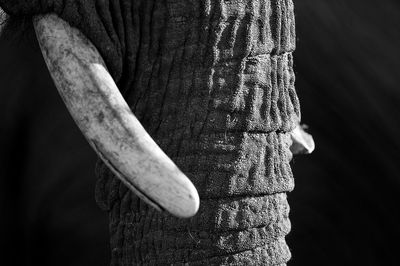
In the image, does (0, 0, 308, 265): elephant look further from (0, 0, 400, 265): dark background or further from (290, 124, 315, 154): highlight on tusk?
(0, 0, 400, 265): dark background

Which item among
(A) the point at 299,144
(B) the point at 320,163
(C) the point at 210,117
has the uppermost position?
(C) the point at 210,117

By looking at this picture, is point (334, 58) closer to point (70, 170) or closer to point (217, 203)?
point (70, 170)

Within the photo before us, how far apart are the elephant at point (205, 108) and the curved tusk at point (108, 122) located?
46mm

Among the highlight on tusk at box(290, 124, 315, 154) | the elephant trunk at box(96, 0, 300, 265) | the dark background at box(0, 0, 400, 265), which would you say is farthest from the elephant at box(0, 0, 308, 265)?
the dark background at box(0, 0, 400, 265)

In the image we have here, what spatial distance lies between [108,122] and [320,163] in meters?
1.33

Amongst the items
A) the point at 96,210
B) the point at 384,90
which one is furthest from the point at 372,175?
the point at 96,210

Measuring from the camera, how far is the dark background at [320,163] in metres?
2.34

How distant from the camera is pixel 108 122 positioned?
1.22m

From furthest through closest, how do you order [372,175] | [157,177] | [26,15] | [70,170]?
[372,175]
[70,170]
[26,15]
[157,177]

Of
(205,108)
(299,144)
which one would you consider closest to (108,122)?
(205,108)

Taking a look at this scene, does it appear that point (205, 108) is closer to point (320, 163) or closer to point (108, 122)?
point (108, 122)

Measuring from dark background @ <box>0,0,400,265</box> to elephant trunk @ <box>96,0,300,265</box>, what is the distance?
101 cm

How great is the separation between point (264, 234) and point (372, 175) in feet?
3.91

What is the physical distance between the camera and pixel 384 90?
98.2 inches
